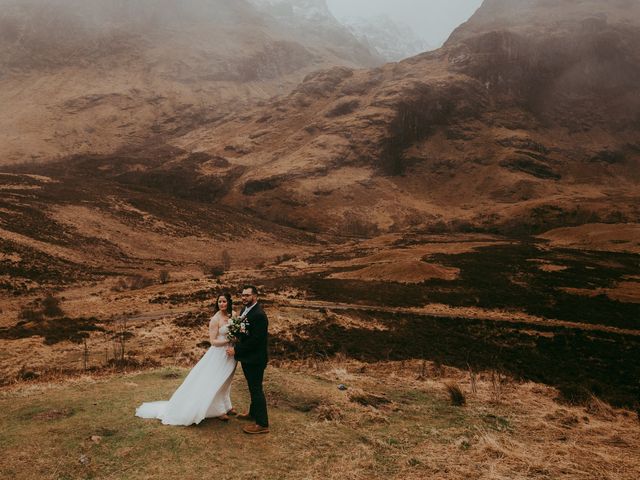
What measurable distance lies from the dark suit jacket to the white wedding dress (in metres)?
0.34

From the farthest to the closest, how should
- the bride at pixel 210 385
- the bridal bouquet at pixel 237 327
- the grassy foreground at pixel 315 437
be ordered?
the bride at pixel 210 385, the bridal bouquet at pixel 237 327, the grassy foreground at pixel 315 437

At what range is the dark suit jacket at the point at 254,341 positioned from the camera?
27.2 ft

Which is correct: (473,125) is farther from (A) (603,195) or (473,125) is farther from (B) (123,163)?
Result: (B) (123,163)

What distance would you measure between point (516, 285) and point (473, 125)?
9671 cm

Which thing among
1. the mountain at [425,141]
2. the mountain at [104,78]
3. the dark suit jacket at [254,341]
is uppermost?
the mountain at [104,78]

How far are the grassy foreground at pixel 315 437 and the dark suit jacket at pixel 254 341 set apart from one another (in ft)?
4.94

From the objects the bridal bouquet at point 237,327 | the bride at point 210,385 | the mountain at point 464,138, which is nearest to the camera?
the bridal bouquet at point 237,327

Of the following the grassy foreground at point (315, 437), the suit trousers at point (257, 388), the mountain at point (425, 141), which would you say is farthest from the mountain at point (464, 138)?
the suit trousers at point (257, 388)

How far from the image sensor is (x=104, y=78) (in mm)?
158875

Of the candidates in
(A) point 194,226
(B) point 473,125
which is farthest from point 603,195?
(A) point 194,226

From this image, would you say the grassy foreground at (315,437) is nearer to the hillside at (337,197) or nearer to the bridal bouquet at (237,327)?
the bridal bouquet at (237,327)

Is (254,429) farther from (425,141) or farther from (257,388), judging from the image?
(425,141)

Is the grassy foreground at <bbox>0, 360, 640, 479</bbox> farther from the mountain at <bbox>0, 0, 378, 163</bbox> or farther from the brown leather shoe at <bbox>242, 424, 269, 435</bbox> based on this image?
the mountain at <bbox>0, 0, 378, 163</bbox>

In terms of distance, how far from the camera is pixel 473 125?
124m
